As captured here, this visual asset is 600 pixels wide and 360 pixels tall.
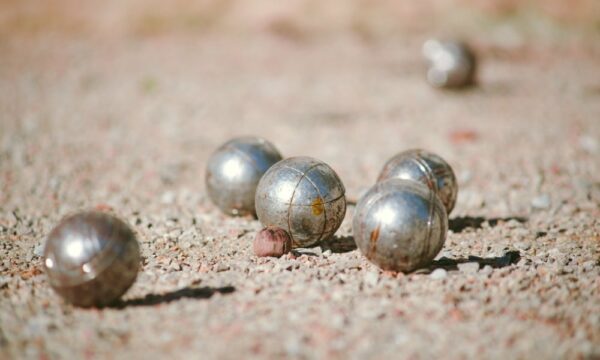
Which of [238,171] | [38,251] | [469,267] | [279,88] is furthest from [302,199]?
[279,88]

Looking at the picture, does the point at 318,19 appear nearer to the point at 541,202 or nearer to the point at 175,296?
the point at 541,202

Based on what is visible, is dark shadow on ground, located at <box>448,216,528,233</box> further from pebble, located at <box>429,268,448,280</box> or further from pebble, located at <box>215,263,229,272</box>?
pebble, located at <box>215,263,229,272</box>

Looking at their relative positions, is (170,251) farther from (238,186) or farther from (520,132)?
(520,132)

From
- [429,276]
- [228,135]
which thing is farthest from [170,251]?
[228,135]

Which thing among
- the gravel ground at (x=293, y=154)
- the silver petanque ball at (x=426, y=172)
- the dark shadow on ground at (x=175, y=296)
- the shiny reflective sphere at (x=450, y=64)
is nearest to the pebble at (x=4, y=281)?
the gravel ground at (x=293, y=154)

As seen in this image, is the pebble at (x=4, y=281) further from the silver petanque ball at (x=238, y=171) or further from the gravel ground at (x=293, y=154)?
the silver petanque ball at (x=238, y=171)
